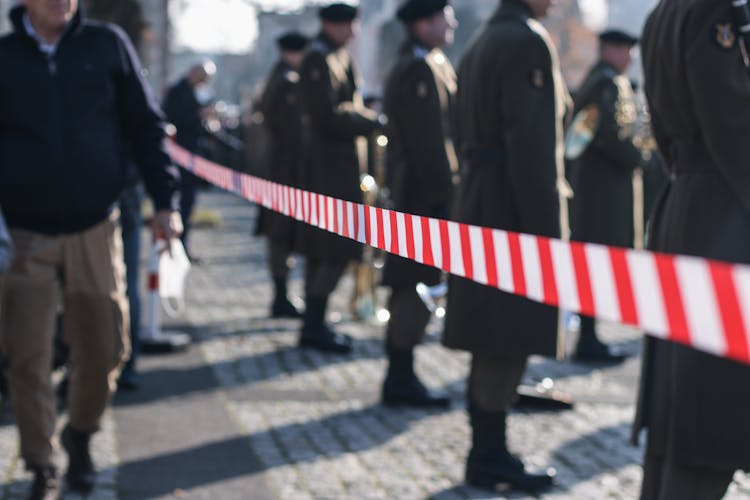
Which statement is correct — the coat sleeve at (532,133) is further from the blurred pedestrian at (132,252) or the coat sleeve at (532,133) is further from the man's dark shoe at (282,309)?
the man's dark shoe at (282,309)

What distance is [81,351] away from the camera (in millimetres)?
4867

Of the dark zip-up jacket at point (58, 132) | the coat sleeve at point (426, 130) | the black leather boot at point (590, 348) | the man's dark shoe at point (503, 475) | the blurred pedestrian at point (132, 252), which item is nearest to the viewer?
the dark zip-up jacket at point (58, 132)

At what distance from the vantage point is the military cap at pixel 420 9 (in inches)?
263

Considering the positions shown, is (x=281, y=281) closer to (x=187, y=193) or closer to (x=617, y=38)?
(x=187, y=193)

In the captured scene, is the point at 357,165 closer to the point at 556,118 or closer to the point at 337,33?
the point at 337,33

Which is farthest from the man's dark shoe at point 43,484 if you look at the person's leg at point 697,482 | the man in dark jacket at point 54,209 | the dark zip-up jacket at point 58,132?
the person's leg at point 697,482

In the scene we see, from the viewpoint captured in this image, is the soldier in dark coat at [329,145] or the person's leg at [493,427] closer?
the person's leg at [493,427]

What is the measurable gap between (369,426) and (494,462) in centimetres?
119

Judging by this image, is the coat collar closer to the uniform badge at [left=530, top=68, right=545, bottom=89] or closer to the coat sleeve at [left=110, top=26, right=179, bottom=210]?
the coat sleeve at [left=110, top=26, right=179, bottom=210]

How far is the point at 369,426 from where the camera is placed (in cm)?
630

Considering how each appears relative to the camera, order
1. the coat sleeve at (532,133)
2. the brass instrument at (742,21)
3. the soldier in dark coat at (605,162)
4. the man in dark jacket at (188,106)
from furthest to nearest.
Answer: the man in dark jacket at (188,106), the soldier in dark coat at (605,162), the coat sleeve at (532,133), the brass instrument at (742,21)

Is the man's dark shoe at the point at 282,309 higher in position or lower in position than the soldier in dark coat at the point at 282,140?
lower

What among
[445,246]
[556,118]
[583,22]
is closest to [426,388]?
[556,118]

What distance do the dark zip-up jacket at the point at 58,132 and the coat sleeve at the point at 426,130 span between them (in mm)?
2026
